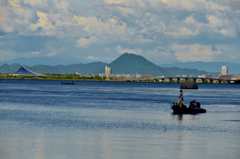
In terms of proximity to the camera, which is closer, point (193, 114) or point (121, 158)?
point (121, 158)

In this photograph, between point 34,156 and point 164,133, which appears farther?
point 164,133

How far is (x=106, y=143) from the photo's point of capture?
26.4 meters

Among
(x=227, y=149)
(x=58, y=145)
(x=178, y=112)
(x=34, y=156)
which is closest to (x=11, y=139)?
(x=58, y=145)

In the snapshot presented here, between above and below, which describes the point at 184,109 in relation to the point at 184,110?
above

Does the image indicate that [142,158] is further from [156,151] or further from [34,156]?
[34,156]

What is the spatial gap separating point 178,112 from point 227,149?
90.1 ft

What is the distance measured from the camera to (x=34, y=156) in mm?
21781

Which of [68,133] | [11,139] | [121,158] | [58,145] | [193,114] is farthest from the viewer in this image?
[193,114]

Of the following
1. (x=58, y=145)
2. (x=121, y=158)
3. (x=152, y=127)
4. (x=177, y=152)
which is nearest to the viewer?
(x=121, y=158)

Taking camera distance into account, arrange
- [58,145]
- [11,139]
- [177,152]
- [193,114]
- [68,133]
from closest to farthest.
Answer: [177,152] → [58,145] → [11,139] → [68,133] → [193,114]

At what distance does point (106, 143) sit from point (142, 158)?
5296mm

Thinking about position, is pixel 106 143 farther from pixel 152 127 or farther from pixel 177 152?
pixel 152 127

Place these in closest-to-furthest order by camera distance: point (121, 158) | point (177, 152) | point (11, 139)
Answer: point (121, 158)
point (177, 152)
point (11, 139)

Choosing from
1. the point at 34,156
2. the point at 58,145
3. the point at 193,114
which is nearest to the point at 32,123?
the point at 58,145
